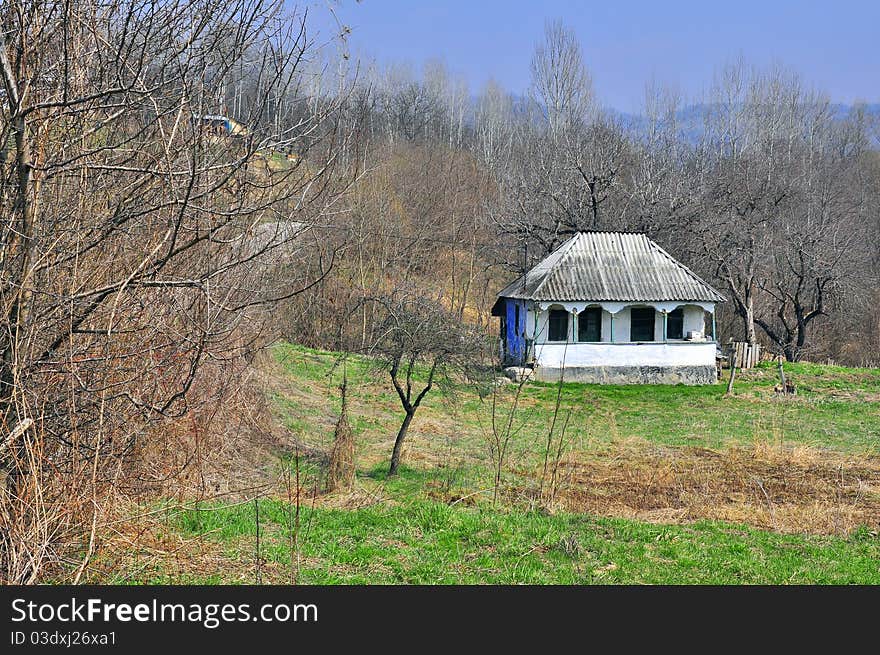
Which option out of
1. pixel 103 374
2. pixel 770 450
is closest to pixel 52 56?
pixel 103 374

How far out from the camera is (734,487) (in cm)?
1198

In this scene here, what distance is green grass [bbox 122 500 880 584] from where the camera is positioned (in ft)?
21.1

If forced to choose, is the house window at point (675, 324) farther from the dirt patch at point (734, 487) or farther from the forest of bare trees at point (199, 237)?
the dirt patch at point (734, 487)

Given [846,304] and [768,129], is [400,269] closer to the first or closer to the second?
[846,304]

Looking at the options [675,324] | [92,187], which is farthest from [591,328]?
[92,187]

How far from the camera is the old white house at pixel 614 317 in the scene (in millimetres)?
27609

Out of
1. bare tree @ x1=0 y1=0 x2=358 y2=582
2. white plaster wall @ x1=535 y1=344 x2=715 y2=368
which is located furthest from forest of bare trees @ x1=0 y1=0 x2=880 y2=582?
white plaster wall @ x1=535 y1=344 x2=715 y2=368

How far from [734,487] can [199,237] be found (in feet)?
31.2

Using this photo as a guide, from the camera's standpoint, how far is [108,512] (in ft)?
18.3

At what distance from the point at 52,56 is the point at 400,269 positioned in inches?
1189

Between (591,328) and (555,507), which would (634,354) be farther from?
(555,507)

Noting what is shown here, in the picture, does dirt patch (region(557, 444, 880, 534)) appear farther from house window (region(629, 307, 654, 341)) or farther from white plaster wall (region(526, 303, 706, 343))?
house window (region(629, 307, 654, 341))

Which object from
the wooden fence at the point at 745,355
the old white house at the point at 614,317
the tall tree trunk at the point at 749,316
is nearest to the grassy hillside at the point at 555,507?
the old white house at the point at 614,317

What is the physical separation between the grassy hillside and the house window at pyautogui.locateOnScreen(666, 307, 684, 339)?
23.5ft
